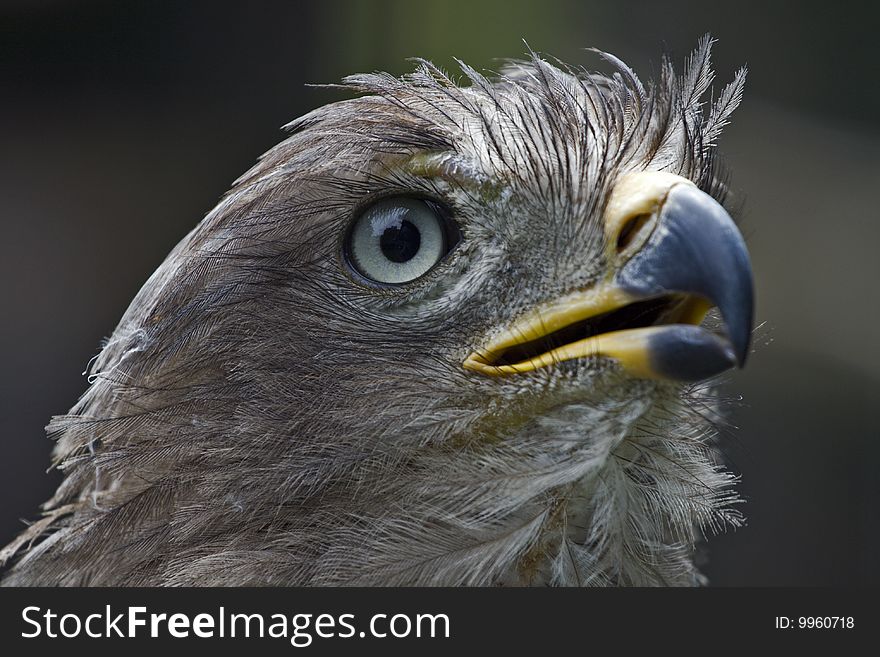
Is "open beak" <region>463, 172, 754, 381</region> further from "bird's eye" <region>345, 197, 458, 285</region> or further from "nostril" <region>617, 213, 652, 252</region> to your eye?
"bird's eye" <region>345, 197, 458, 285</region>

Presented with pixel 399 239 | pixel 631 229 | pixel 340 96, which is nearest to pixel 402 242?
pixel 399 239

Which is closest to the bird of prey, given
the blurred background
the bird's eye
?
the bird's eye

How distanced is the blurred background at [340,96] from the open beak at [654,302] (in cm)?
212

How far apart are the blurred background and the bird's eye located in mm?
2051

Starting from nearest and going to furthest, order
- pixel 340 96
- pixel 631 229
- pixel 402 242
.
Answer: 1. pixel 631 229
2. pixel 402 242
3. pixel 340 96

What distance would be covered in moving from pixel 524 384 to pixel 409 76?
78 cm

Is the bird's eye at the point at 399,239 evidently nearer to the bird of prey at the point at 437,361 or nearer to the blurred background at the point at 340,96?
the bird of prey at the point at 437,361

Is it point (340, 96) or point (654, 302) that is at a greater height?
point (340, 96)

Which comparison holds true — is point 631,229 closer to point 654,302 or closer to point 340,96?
point 654,302

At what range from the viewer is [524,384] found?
1748mm

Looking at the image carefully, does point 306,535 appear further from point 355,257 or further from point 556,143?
point 556,143

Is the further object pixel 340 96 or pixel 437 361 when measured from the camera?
pixel 340 96

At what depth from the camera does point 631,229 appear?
178 centimetres

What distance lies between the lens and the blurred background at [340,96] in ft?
13.6
